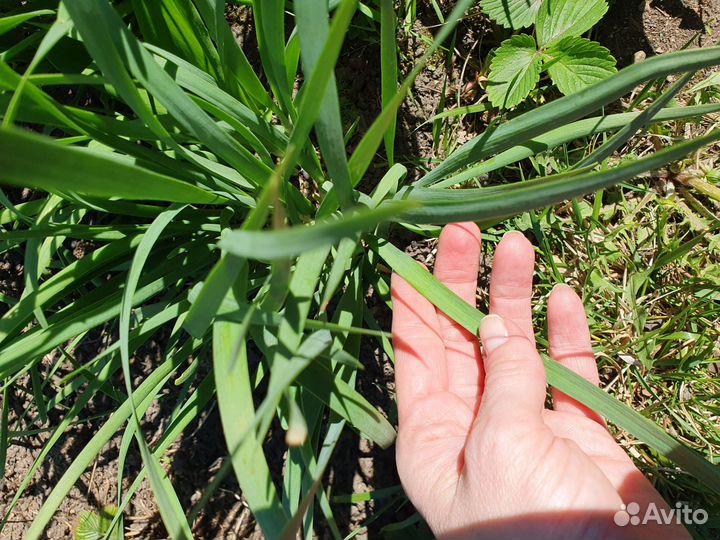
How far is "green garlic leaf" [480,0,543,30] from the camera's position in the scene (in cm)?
108

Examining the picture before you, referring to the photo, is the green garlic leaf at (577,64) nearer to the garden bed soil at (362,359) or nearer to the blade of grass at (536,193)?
the garden bed soil at (362,359)

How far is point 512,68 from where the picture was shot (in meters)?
1.09

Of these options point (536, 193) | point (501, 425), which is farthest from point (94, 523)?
point (536, 193)

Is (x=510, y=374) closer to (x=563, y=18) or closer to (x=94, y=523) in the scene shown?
(x=563, y=18)

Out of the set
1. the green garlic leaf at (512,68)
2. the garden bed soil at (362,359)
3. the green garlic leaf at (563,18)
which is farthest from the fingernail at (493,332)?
the green garlic leaf at (563,18)

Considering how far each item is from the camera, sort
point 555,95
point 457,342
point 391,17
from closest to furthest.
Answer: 1. point 391,17
2. point 457,342
3. point 555,95

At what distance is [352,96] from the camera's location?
3.97 ft

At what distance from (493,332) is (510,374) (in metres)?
0.07

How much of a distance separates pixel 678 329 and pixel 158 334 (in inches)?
47.1

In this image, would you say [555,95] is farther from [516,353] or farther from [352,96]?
[516,353]

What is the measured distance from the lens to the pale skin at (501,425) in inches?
30.0

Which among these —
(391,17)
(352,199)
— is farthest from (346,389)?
(391,17)

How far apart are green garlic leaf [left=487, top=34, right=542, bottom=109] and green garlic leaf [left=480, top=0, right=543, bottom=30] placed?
0.03 m

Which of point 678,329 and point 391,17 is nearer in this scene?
point 391,17
